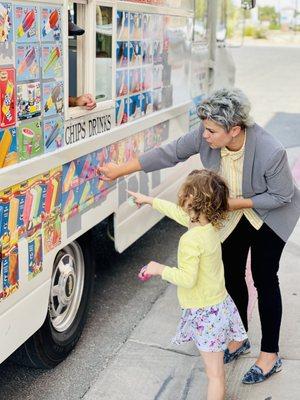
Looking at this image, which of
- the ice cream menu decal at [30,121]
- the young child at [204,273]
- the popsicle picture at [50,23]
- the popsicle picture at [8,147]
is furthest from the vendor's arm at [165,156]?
the popsicle picture at [8,147]

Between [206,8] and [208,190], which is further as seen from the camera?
[206,8]

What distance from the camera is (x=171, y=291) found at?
5.20 meters

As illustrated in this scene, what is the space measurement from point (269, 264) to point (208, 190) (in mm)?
Result: 785

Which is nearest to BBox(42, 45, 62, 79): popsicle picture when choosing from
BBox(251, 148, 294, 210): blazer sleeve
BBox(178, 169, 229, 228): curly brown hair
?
Result: BBox(178, 169, 229, 228): curly brown hair

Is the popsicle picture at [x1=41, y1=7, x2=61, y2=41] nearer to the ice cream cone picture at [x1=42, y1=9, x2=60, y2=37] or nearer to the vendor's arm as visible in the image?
the ice cream cone picture at [x1=42, y1=9, x2=60, y2=37]

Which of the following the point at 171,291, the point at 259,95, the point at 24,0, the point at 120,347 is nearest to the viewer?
the point at 24,0

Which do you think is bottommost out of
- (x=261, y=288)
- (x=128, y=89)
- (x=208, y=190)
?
(x=261, y=288)

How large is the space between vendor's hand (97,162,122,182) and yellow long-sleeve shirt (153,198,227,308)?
64cm

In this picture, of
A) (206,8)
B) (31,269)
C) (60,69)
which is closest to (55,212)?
(31,269)

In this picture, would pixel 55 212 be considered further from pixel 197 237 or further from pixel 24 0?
pixel 24 0

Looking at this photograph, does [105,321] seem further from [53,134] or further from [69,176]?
[53,134]

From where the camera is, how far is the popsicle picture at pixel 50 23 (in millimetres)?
3195

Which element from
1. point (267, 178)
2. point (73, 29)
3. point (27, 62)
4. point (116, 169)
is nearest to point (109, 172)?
point (116, 169)

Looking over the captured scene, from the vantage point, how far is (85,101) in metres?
3.74
